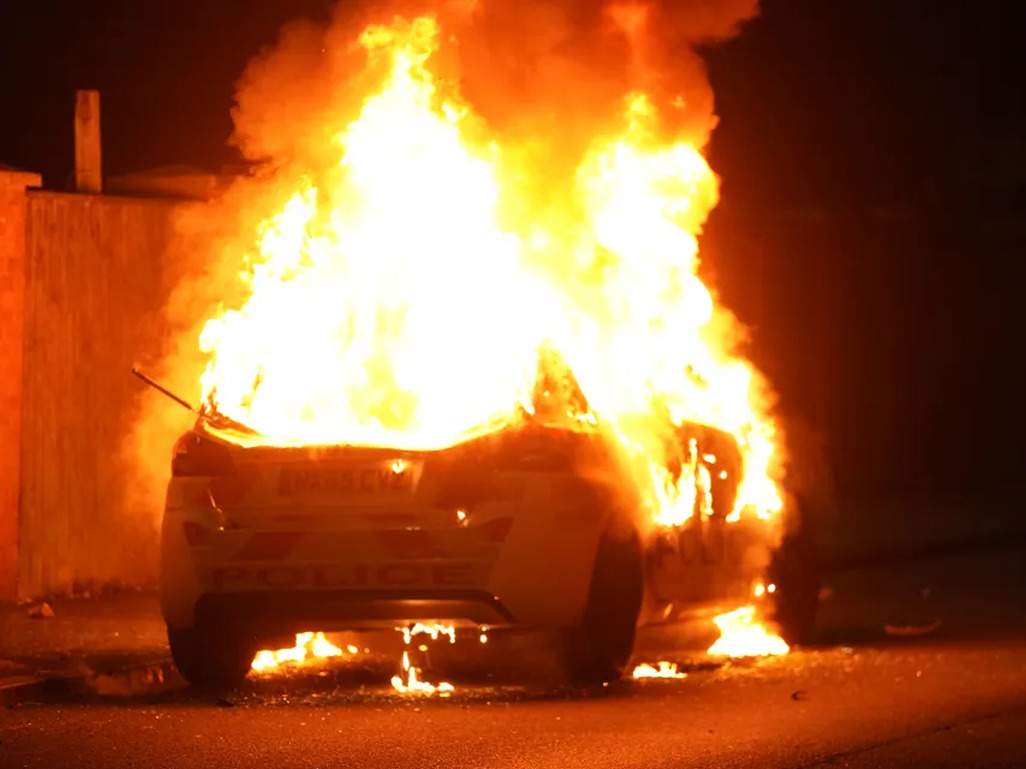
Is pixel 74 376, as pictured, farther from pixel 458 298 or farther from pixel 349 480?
pixel 349 480

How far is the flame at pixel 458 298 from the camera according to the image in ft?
35.0

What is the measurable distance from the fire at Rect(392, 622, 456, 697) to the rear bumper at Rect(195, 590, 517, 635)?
5.4 inches

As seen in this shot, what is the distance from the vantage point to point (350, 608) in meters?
9.88

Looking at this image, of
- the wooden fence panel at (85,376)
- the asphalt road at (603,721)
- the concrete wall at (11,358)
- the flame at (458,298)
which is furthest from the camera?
the wooden fence panel at (85,376)

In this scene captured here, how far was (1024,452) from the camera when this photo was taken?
86.7ft

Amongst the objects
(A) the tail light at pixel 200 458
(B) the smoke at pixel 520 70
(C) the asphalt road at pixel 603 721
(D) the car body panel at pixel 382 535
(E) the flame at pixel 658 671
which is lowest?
(C) the asphalt road at pixel 603 721

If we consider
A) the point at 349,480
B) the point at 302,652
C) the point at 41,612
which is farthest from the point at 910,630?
the point at 41,612

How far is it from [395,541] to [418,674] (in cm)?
135

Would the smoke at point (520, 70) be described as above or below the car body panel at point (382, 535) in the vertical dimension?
above

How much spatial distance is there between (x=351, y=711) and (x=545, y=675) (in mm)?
1531

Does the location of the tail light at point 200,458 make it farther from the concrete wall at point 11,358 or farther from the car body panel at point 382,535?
the concrete wall at point 11,358

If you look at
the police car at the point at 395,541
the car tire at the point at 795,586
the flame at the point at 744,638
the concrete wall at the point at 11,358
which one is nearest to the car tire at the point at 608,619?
the police car at the point at 395,541

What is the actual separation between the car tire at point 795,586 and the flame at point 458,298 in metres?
0.25

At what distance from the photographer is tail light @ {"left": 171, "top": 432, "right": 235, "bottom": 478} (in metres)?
10.1
